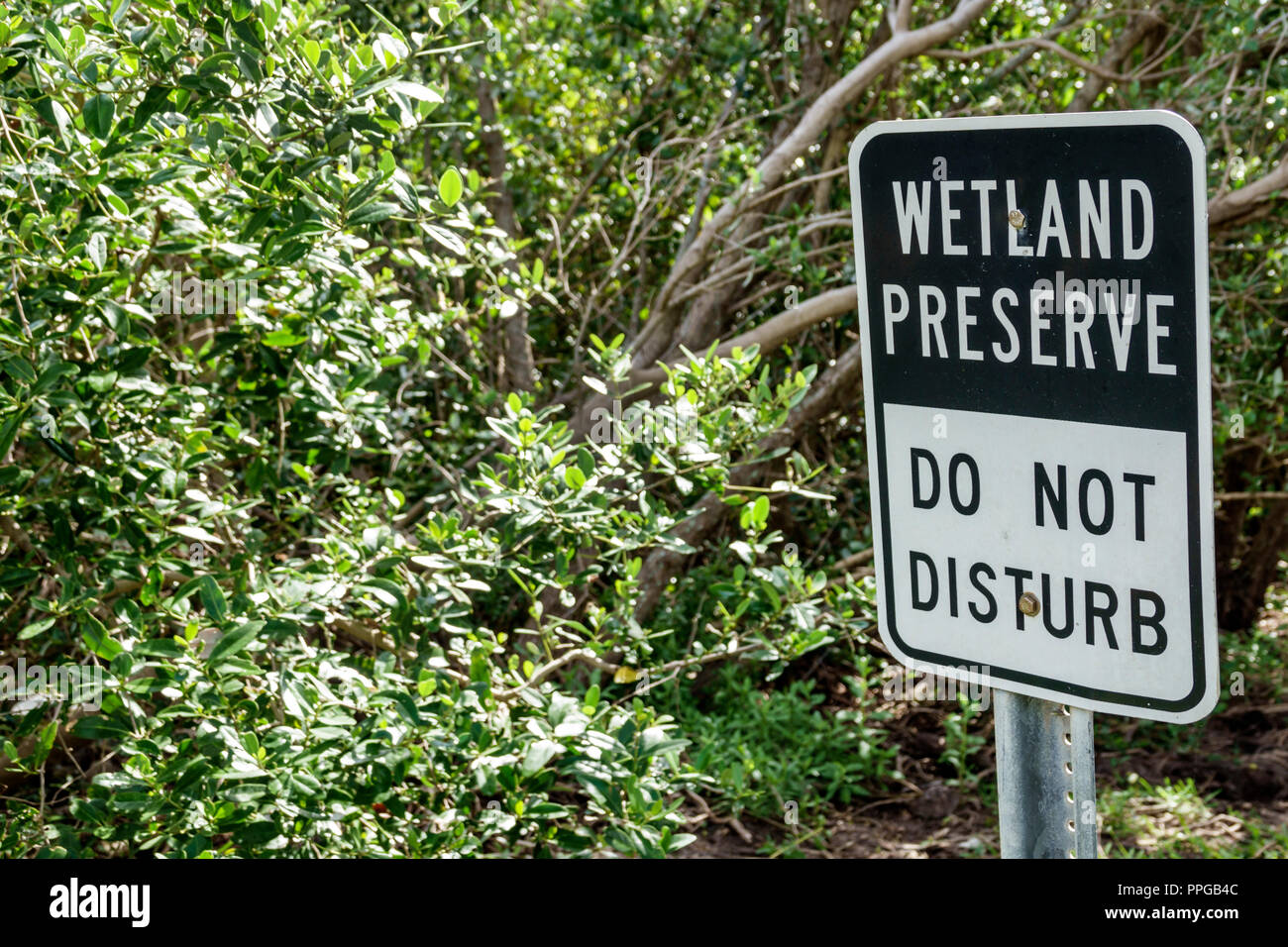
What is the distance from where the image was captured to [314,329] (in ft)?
10.9

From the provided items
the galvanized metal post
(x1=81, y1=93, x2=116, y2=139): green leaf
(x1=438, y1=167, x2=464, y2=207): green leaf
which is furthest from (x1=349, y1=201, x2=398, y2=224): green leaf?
the galvanized metal post

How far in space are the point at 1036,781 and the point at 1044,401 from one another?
1.74ft

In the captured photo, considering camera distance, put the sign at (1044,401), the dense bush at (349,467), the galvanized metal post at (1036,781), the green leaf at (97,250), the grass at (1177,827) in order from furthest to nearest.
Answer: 1. the grass at (1177,827)
2. the green leaf at (97,250)
3. the dense bush at (349,467)
4. the galvanized metal post at (1036,781)
5. the sign at (1044,401)

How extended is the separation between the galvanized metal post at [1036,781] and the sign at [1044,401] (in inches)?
2.2

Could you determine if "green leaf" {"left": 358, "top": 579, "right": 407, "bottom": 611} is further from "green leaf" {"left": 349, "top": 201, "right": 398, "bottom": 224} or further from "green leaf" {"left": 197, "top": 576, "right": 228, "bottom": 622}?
"green leaf" {"left": 349, "top": 201, "right": 398, "bottom": 224}

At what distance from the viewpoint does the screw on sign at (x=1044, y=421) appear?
1417 mm

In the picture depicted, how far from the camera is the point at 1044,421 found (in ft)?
5.01

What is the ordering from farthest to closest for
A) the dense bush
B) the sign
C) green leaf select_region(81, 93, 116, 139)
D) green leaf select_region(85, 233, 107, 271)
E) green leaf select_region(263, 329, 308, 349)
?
green leaf select_region(263, 329, 308, 349) → green leaf select_region(85, 233, 107, 271) → the dense bush → green leaf select_region(81, 93, 116, 139) → the sign

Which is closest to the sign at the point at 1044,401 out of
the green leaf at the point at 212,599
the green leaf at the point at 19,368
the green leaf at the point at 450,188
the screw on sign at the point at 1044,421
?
the screw on sign at the point at 1044,421

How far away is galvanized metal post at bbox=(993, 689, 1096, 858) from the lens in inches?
61.2

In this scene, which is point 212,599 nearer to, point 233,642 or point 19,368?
point 233,642

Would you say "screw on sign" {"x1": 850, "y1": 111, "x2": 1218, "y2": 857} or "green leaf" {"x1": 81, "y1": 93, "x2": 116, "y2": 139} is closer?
"screw on sign" {"x1": 850, "y1": 111, "x2": 1218, "y2": 857}

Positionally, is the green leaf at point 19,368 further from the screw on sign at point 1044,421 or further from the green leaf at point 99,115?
the screw on sign at point 1044,421

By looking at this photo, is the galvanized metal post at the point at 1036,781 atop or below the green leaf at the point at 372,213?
below
